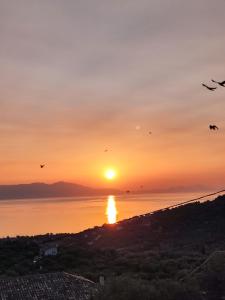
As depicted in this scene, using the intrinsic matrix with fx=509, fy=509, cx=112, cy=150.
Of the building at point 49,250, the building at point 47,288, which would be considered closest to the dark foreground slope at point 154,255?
the building at point 49,250

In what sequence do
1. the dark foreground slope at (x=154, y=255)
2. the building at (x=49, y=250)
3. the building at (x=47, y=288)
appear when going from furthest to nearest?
the building at (x=49, y=250) < the building at (x=47, y=288) < the dark foreground slope at (x=154, y=255)

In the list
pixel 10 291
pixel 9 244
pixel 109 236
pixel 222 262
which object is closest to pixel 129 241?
pixel 109 236

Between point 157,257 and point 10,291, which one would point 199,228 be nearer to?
point 157,257

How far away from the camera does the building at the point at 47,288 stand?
3897 centimetres

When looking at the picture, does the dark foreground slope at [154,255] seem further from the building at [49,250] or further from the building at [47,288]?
the building at [47,288]

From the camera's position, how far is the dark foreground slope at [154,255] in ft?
97.7

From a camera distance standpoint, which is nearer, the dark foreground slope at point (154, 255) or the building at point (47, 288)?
the dark foreground slope at point (154, 255)

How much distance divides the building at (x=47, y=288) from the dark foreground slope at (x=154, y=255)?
3.43 metres

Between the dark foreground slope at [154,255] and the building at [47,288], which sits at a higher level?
the dark foreground slope at [154,255]

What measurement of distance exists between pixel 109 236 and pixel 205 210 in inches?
1004

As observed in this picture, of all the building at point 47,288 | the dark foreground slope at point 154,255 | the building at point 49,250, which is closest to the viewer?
the dark foreground slope at point 154,255

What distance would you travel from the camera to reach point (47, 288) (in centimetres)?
4050

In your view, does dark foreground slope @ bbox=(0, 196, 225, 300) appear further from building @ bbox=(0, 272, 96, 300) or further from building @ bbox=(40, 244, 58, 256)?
building @ bbox=(0, 272, 96, 300)

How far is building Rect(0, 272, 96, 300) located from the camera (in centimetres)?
3897
